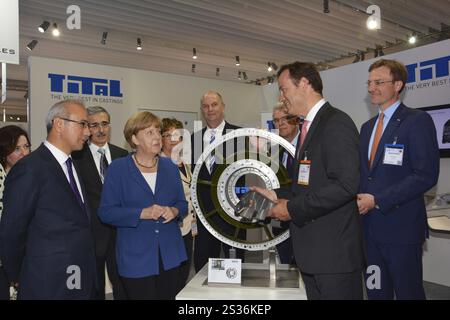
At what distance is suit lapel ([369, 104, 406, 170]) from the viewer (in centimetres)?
266

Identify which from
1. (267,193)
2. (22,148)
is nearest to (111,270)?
(22,148)

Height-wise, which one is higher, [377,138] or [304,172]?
[377,138]

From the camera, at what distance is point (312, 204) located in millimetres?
1907

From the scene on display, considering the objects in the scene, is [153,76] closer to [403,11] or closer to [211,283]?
[403,11]

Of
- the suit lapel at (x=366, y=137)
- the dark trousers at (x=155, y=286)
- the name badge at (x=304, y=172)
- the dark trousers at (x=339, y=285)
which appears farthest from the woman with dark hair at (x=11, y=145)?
the suit lapel at (x=366, y=137)

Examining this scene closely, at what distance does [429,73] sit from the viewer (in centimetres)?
498

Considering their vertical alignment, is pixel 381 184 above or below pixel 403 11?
below

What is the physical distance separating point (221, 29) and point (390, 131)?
19.8 ft

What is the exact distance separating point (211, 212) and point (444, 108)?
3.58 meters

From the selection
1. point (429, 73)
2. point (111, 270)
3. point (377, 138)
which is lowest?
point (111, 270)

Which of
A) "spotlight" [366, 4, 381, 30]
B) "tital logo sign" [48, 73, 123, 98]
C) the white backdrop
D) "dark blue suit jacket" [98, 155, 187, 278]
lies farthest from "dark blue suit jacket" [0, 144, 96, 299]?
"spotlight" [366, 4, 381, 30]

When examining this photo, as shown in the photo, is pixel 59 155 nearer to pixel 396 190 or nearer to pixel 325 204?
pixel 325 204

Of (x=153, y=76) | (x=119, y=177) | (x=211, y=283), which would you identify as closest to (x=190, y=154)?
(x=119, y=177)

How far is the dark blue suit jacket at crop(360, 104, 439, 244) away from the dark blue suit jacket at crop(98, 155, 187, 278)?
123cm
